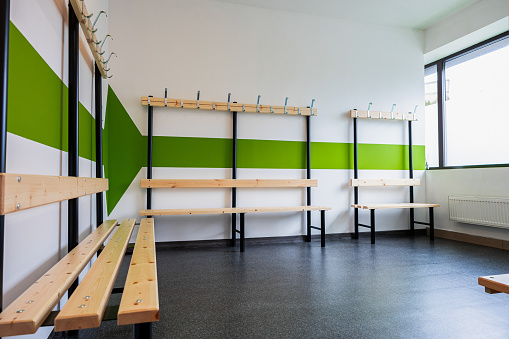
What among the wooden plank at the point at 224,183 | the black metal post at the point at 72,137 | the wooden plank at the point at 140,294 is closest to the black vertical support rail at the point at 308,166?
the wooden plank at the point at 224,183

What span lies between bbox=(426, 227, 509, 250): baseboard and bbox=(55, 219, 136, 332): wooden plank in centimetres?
420

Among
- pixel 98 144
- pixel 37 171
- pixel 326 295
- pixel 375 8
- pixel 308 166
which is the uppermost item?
pixel 375 8

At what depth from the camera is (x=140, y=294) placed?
1.04 m

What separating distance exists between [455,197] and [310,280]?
9.53 feet

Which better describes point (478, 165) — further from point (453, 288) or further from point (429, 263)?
point (453, 288)

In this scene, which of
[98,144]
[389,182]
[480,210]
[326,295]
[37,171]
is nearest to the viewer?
[37,171]

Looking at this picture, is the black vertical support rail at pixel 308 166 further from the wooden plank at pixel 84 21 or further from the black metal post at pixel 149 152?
the wooden plank at pixel 84 21

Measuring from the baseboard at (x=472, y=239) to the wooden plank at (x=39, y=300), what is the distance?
432 cm

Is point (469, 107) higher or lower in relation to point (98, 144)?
higher

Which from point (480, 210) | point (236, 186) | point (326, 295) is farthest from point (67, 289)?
point (480, 210)

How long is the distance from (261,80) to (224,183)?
4.57 feet

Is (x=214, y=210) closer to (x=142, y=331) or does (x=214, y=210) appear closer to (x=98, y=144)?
(x=98, y=144)

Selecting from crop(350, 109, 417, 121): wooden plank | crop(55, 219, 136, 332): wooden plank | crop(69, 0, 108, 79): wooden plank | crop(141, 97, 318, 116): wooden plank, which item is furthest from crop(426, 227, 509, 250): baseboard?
crop(69, 0, 108, 79): wooden plank

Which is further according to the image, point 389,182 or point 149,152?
point 389,182
